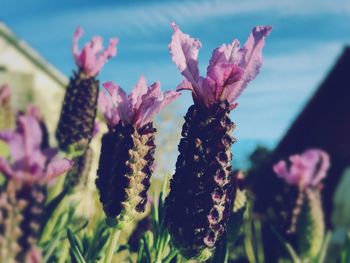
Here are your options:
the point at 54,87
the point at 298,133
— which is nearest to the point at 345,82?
the point at 298,133

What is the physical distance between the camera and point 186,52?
4.65 ft

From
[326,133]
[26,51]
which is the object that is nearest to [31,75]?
[26,51]

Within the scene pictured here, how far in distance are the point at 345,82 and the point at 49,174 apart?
29.6ft

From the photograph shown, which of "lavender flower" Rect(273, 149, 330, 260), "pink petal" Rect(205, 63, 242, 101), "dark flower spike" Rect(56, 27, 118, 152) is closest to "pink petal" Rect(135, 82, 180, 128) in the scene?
"pink petal" Rect(205, 63, 242, 101)

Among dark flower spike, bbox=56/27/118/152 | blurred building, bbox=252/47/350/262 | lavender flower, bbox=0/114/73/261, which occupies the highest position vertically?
blurred building, bbox=252/47/350/262

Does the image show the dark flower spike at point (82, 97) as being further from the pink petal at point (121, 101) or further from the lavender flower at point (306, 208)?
the lavender flower at point (306, 208)

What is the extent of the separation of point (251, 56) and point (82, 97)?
3.18ft

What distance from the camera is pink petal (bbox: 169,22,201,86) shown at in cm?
139

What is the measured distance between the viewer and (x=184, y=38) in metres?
1.42

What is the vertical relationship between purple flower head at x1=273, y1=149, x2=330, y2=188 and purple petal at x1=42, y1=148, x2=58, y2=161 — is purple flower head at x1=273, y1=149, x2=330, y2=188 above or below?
above

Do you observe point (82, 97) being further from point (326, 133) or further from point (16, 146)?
point (326, 133)

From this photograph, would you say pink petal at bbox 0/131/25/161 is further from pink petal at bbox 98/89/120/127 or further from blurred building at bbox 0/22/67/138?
blurred building at bbox 0/22/67/138

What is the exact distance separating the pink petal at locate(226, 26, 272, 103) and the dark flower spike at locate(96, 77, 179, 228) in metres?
0.16

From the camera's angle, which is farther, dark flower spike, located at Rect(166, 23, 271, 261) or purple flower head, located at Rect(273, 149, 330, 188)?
purple flower head, located at Rect(273, 149, 330, 188)
